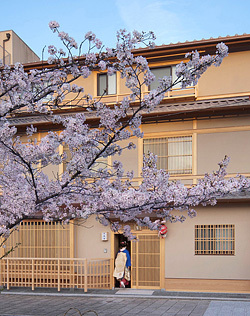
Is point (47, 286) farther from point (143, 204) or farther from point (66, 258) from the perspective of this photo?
point (143, 204)

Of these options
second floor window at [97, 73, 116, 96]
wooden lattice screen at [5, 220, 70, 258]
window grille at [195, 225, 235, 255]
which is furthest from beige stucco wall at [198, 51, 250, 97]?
wooden lattice screen at [5, 220, 70, 258]

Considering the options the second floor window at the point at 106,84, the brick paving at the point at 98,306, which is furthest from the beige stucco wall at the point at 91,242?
the second floor window at the point at 106,84

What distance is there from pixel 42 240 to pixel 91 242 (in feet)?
7.29

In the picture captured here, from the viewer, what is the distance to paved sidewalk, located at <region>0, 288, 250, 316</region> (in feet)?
42.4

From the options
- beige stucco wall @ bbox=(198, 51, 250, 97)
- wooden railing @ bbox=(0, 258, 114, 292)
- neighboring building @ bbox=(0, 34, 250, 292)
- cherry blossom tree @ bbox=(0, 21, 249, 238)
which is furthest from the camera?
wooden railing @ bbox=(0, 258, 114, 292)

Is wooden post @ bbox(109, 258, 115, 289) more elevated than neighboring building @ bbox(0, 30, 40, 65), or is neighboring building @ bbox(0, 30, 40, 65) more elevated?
neighboring building @ bbox(0, 30, 40, 65)

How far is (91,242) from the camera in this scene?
713 inches

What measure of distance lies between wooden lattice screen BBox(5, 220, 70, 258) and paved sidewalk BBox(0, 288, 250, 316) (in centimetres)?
169

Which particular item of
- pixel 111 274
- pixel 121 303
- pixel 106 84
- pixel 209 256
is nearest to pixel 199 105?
pixel 106 84

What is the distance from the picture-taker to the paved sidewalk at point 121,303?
42.4 ft

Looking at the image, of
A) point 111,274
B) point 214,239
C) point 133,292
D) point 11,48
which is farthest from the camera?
point 11,48

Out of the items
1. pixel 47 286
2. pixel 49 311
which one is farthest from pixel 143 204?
pixel 47 286

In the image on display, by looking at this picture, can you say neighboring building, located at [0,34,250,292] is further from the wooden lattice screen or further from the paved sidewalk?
the paved sidewalk

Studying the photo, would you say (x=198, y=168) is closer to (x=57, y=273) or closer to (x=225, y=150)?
(x=225, y=150)
